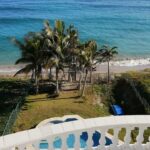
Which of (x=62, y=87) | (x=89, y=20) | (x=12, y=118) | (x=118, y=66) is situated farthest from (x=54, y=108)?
(x=89, y=20)

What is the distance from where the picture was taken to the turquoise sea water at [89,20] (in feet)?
241

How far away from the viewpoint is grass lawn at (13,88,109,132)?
3198cm

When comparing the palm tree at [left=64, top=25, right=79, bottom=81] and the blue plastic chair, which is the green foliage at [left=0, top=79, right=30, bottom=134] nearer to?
the palm tree at [left=64, top=25, right=79, bottom=81]

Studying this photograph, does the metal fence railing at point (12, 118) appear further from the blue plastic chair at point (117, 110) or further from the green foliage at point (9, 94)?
the blue plastic chair at point (117, 110)

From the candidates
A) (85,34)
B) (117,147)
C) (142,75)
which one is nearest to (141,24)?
(85,34)

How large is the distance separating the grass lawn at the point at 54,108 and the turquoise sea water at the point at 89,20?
86.1ft

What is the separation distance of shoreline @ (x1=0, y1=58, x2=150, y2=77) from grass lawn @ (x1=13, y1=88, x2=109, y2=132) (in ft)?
48.0

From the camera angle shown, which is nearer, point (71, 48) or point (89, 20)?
point (71, 48)

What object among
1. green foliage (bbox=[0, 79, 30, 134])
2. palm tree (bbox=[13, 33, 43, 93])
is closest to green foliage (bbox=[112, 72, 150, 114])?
palm tree (bbox=[13, 33, 43, 93])

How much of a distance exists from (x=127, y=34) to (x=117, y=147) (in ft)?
236

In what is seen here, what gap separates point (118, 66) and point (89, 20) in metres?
40.9

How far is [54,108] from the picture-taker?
34156 millimetres

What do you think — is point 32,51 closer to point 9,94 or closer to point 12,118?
point 9,94

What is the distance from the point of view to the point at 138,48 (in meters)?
72.4
